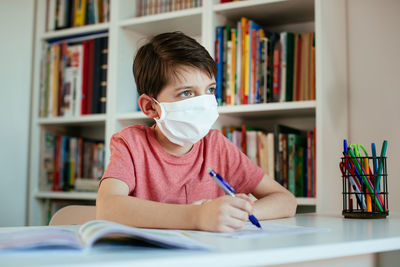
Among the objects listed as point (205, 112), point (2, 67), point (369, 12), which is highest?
point (369, 12)

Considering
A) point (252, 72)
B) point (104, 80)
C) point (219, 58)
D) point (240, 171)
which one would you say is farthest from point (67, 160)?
point (240, 171)

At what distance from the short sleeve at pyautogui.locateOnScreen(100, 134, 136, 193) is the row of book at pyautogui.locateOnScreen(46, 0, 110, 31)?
131 cm

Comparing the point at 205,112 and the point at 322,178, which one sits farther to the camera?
the point at 322,178

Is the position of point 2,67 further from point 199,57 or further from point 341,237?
point 341,237

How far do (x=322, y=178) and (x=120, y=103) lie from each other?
1.01m

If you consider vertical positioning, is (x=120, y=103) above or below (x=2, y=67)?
below

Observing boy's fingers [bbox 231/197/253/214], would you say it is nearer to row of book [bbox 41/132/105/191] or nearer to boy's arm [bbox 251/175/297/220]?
boy's arm [bbox 251/175/297/220]

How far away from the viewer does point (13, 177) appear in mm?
2363

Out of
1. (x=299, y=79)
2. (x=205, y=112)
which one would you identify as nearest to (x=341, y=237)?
(x=205, y=112)

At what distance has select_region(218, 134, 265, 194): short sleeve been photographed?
4.53 feet

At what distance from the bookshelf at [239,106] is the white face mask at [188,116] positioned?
64 centimetres

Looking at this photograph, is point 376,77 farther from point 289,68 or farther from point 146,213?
point 146,213

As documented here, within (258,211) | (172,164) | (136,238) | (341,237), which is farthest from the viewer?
(172,164)

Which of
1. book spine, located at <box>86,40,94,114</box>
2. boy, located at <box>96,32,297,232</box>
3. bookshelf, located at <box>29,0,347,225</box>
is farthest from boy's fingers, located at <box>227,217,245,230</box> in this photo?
book spine, located at <box>86,40,94,114</box>
